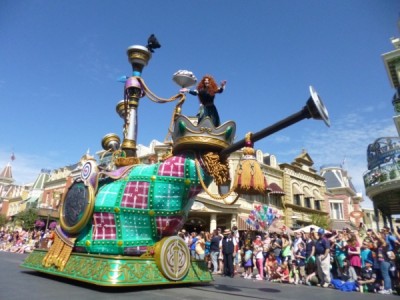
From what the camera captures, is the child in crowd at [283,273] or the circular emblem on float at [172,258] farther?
the child in crowd at [283,273]

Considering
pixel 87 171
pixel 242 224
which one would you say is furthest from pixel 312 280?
pixel 242 224

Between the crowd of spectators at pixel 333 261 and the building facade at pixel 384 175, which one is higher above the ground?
the building facade at pixel 384 175

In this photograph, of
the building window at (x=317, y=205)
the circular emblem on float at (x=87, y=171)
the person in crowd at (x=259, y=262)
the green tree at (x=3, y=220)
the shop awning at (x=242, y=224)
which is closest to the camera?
the circular emblem on float at (x=87, y=171)

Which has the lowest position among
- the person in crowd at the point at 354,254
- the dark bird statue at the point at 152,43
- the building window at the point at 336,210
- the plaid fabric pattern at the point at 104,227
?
the person in crowd at the point at 354,254

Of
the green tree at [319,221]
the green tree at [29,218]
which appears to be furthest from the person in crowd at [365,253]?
the green tree at [29,218]

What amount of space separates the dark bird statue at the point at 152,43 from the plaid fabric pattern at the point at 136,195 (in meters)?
4.08

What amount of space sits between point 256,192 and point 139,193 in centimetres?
226

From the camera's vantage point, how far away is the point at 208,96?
20.0 feet

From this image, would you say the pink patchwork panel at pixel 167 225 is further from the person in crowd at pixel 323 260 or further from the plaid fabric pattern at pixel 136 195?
the person in crowd at pixel 323 260

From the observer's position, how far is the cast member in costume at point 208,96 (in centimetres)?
606

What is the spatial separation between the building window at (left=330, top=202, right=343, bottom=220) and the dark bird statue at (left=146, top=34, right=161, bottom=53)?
35.3 meters

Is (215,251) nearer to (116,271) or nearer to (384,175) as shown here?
(116,271)

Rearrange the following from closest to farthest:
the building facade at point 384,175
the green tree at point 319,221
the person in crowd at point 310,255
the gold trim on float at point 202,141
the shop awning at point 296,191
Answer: the gold trim on float at point 202,141, the person in crowd at point 310,255, the building facade at point 384,175, the green tree at point 319,221, the shop awning at point 296,191

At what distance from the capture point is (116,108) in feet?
30.0
